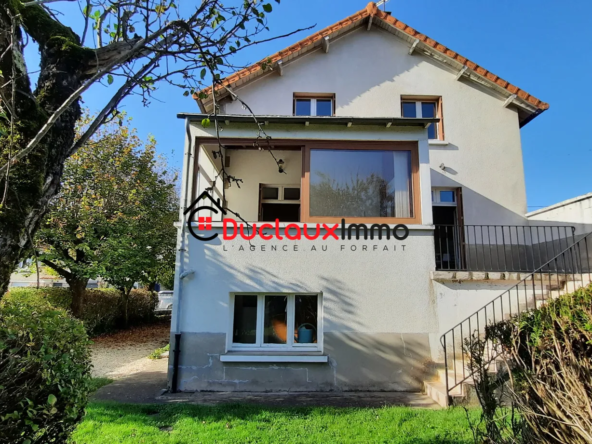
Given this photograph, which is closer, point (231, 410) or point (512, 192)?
point (231, 410)

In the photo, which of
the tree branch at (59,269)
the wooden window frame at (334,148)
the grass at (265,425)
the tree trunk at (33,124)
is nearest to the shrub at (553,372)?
the grass at (265,425)

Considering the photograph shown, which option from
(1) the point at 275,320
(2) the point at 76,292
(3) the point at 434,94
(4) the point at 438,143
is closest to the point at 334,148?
(1) the point at 275,320

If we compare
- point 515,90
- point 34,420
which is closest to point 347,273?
point 34,420

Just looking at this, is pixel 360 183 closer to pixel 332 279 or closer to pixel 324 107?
pixel 332 279

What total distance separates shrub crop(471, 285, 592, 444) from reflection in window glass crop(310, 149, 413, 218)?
440cm

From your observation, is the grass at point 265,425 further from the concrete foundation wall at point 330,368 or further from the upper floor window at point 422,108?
the upper floor window at point 422,108

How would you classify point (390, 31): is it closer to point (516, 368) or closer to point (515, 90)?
point (515, 90)

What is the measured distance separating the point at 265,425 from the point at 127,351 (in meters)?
9.26

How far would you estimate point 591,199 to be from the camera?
8102 millimetres

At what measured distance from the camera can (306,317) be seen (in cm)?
732

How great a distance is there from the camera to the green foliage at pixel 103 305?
45.2 feet

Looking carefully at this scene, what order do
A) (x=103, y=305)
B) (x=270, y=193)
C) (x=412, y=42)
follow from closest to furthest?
(x=270, y=193) → (x=412, y=42) → (x=103, y=305)

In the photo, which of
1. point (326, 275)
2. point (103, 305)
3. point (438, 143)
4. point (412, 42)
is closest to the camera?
point (326, 275)

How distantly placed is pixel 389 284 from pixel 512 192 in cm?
596
